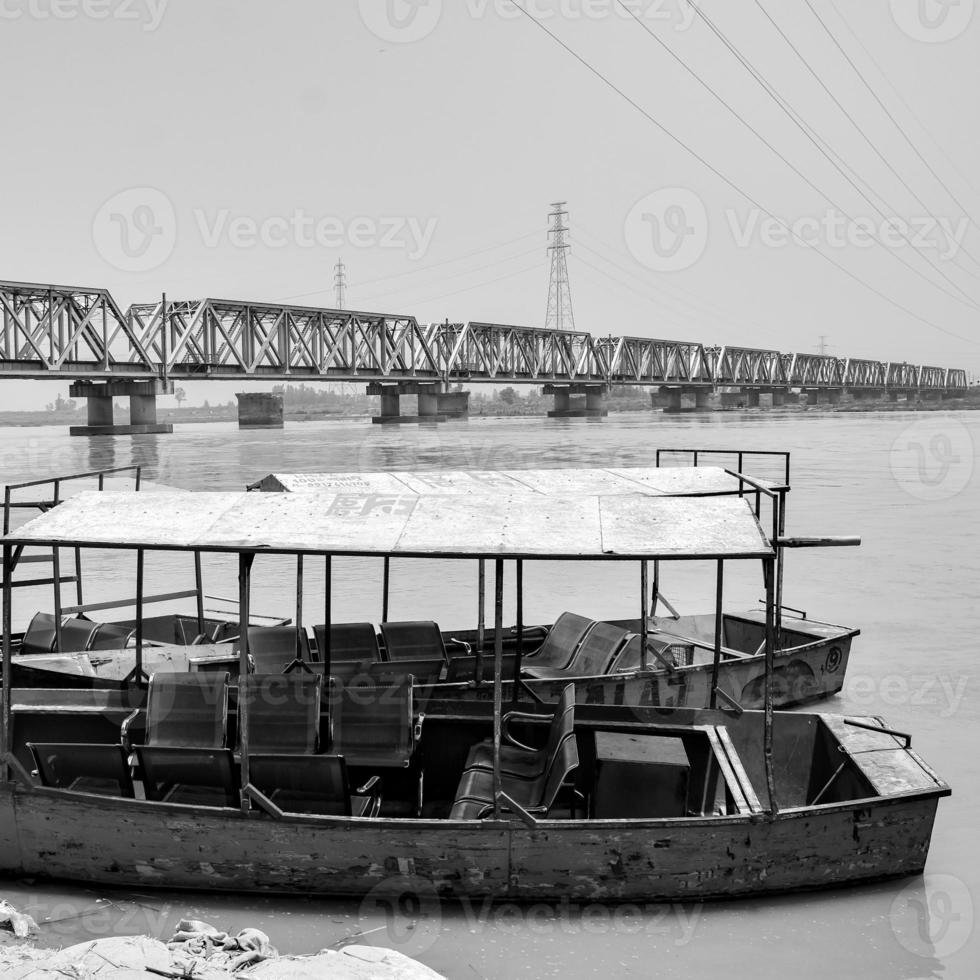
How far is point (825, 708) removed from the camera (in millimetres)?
11820

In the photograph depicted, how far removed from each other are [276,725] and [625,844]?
2.86 m

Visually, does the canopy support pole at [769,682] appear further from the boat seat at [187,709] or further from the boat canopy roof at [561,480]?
the boat seat at [187,709]

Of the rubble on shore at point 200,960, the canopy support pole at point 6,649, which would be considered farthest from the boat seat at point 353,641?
the rubble on shore at point 200,960

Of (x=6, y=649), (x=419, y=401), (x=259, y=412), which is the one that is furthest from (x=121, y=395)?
(x=6, y=649)

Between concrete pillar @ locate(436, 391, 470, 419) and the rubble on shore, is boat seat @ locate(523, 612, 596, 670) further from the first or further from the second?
concrete pillar @ locate(436, 391, 470, 419)

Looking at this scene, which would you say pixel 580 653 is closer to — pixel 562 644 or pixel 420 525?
pixel 562 644

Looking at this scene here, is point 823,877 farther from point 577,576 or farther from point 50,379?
point 50,379

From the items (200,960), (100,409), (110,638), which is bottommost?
(200,960)

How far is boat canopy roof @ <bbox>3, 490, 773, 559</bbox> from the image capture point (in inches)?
258

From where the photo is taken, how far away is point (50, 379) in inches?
2630

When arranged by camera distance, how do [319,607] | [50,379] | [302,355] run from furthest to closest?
[302,355]
[50,379]
[319,607]

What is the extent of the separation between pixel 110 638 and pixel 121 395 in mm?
64291

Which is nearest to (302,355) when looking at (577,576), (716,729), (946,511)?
(946,511)

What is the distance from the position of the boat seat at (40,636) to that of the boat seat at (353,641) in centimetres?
358
